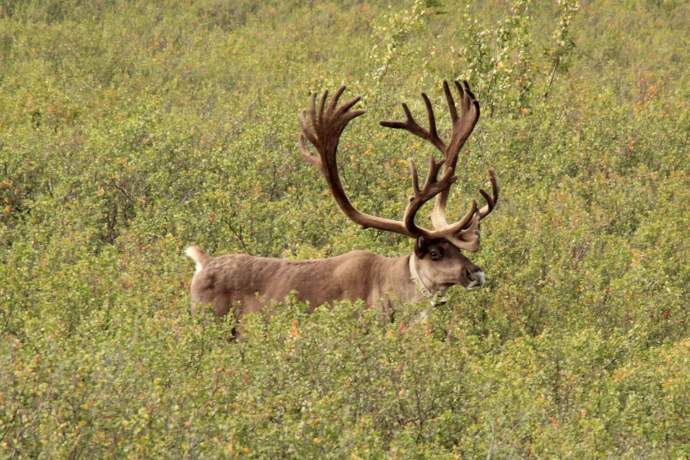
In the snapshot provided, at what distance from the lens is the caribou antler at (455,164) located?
9266 mm

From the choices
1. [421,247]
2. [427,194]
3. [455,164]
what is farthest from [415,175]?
[455,164]

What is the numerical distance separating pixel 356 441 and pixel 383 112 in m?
9.73

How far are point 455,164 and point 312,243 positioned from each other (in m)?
1.92

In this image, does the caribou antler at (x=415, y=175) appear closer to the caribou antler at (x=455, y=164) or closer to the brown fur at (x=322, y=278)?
the caribou antler at (x=455, y=164)

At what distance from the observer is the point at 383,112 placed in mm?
15672

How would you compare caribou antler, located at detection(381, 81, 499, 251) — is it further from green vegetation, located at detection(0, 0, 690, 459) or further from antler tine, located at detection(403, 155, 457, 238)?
green vegetation, located at detection(0, 0, 690, 459)

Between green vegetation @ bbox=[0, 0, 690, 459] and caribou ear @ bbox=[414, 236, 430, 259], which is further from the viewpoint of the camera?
caribou ear @ bbox=[414, 236, 430, 259]

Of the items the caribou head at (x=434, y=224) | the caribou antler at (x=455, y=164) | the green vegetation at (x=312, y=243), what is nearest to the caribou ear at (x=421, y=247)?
the caribou head at (x=434, y=224)

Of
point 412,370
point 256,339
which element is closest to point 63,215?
point 256,339

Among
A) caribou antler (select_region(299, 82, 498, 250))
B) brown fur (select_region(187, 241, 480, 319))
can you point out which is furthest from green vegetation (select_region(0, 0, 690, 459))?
caribou antler (select_region(299, 82, 498, 250))

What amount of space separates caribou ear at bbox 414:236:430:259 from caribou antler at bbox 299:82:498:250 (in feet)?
0.18

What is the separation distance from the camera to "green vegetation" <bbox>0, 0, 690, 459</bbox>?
6.56m

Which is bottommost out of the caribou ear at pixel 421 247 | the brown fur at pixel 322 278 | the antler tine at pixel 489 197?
the brown fur at pixel 322 278

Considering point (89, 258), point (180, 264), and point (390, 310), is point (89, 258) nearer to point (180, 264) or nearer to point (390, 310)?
point (180, 264)
